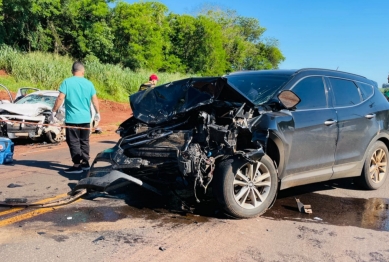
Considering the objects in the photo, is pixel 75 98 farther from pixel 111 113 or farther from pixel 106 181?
pixel 111 113

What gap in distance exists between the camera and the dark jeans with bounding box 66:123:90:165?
22.7 feet

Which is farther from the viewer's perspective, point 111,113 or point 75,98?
point 111,113

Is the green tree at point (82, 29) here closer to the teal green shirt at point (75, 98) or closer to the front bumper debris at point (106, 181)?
the teal green shirt at point (75, 98)

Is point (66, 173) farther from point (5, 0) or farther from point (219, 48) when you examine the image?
point (219, 48)

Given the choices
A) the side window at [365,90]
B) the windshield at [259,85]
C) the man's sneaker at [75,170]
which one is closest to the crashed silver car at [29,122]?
the man's sneaker at [75,170]

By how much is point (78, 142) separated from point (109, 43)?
31695 millimetres

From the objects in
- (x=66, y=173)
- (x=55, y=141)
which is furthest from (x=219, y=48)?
(x=66, y=173)

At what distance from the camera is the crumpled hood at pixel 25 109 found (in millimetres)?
10916

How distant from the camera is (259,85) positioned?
5.77 m

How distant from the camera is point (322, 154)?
18.1 feet

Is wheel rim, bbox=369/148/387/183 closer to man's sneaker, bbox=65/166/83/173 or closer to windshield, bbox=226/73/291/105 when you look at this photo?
windshield, bbox=226/73/291/105

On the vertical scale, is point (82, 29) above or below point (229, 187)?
above

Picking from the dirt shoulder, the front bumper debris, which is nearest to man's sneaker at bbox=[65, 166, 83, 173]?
the front bumper debris

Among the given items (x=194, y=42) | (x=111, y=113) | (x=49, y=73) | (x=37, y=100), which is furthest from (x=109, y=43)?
(x=37, y=100)
